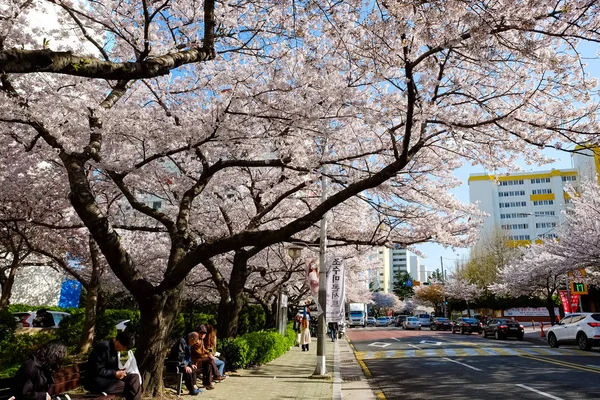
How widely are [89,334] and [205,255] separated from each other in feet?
37.1

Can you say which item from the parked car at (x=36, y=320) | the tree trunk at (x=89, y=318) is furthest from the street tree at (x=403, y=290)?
the tree trunk at (x=89, y=318)

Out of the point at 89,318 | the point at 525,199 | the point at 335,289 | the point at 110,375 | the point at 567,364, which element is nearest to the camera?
the point at 110,375

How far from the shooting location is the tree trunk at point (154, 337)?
24.7 ft

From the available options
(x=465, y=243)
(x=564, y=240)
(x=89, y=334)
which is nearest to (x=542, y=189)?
(x=564, y=240)

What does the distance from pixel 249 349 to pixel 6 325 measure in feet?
31.5

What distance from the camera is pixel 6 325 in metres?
15.6

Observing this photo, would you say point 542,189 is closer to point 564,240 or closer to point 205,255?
point 564,240

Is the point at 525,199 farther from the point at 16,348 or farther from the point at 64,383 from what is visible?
the point at 64,383

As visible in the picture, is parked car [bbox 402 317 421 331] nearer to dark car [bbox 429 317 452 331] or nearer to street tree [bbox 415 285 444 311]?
dark car [bbox 429 317 452 331]

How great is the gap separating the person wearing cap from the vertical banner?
436 centimetres

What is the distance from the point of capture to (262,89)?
8.59m

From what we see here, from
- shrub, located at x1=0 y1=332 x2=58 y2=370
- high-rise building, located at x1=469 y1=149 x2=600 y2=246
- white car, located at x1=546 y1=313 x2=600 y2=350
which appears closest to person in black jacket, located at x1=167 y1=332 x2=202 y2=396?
shrub, located at x1=0 y1=332 x2=58 y2=370

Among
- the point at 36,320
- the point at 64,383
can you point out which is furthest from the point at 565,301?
the point at 64,383

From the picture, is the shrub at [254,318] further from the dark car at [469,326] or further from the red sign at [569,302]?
the red sign at [569,302]
